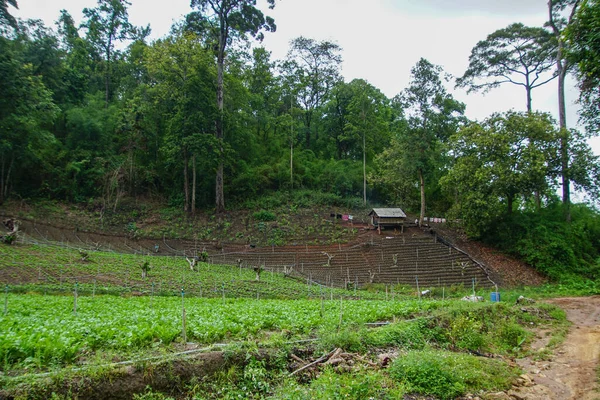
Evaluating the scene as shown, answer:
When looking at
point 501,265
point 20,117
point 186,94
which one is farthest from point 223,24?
point 501,265

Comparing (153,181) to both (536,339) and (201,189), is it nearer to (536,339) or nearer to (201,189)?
(201,189)

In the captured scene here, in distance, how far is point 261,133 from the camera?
53.7 m

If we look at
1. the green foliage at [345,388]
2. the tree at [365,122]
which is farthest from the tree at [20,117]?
the tree at [365,122]

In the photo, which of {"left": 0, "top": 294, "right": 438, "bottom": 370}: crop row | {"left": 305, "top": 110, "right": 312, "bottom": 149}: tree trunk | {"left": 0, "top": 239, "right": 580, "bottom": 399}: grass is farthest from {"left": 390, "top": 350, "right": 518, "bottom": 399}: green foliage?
{"left": 305, "top": 110, "right": 312, "bottom": 149}: tree trunk

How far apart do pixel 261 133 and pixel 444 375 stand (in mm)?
49164

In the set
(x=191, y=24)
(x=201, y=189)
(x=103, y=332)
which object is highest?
(x=191, y=24)

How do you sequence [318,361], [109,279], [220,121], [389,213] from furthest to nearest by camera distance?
[220,121] < [389,213] < [109,279] < [318,361]

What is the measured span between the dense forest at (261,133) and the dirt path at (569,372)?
8765 mm

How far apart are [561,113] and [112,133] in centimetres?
4605

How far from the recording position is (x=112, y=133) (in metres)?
40.7

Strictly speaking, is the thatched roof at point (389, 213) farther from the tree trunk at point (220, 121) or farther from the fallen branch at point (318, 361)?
the fallen branch at point (318, 361)

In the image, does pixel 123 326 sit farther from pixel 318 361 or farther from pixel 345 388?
pixel 345 388

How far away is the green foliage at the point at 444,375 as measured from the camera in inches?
281

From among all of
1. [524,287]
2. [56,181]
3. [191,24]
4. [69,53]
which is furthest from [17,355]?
[69,53]
